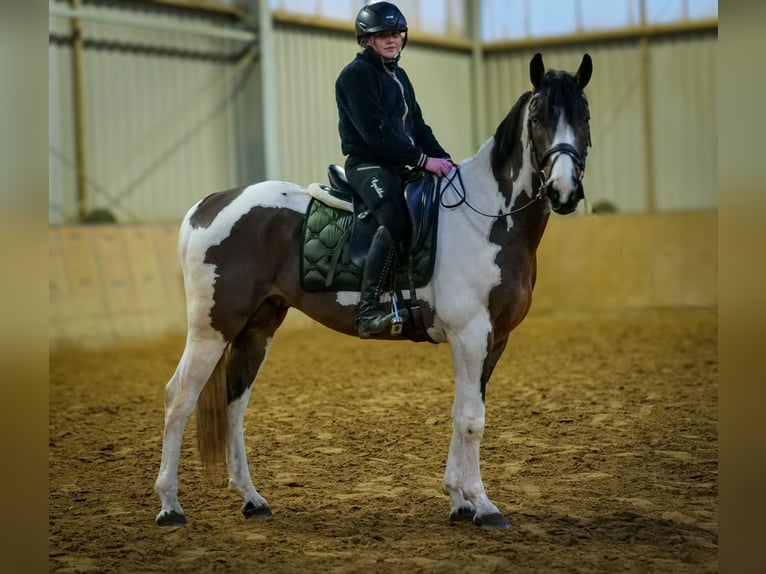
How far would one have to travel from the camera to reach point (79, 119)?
1180cm

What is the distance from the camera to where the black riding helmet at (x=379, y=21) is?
426 cm

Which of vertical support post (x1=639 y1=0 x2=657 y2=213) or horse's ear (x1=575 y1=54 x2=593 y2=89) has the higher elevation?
vertical support post (x1=639 y1=0 x2=657 y2=213)

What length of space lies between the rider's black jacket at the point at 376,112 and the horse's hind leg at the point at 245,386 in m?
0.98

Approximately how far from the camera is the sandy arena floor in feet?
12.4

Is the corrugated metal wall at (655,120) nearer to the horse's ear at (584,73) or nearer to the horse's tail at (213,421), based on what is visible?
the horse's ear at (584,73)

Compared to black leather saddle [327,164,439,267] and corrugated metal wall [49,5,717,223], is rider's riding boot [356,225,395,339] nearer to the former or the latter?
black leather saddle [327,164,439,267]

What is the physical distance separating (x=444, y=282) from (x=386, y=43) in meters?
1.19

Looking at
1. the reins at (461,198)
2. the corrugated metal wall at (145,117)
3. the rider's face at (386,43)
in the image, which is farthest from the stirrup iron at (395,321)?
the corrugated metal wall at (145,117)

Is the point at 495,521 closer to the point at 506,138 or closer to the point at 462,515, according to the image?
the point at 462,515

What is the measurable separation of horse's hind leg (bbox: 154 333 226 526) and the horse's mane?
160cm

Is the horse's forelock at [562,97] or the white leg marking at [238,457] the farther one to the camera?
the white leg marking at [238,457]

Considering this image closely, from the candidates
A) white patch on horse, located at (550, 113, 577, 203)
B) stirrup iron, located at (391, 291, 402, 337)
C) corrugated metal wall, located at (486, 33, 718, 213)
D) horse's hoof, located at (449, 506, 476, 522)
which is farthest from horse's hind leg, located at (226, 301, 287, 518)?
corrugated metal wall, located at (486, 33, 718, 213)

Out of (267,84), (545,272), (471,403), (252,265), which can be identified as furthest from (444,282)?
(267,84)
